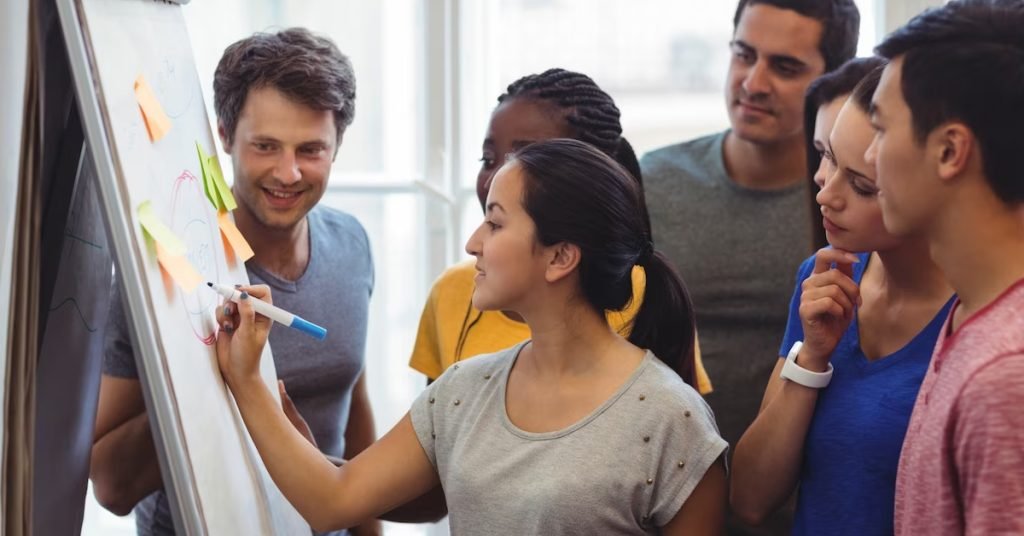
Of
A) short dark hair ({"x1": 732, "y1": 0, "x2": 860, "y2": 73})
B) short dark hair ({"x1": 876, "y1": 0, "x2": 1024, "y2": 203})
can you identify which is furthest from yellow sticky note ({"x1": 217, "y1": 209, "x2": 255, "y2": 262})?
short dark hair ({"x1": 732, "y1": 0, "x2": 860, "y2": 73})

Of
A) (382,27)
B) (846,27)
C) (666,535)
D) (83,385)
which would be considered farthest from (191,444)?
(382,27)

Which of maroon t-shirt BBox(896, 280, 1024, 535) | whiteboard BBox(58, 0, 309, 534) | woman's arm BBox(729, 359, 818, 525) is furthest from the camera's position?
woman's arm BBox(729, 359, 818, 525)

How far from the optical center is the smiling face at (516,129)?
188 centimetres

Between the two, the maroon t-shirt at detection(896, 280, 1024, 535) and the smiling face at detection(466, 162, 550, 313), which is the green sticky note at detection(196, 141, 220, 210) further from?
the maroon t-shirt at detection(896, 280, 1024, 535)

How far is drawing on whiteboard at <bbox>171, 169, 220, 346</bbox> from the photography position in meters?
1.46

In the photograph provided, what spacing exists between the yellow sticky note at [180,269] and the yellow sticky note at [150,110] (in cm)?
15

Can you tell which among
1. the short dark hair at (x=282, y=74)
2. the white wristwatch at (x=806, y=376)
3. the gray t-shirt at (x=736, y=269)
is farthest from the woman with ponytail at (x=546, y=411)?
the gray t-shirt at (x=736, y=269)

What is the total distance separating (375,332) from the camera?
3.04 meters

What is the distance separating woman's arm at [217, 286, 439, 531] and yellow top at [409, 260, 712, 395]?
0.31m

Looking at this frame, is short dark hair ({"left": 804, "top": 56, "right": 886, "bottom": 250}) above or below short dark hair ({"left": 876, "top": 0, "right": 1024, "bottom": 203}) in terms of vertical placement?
below

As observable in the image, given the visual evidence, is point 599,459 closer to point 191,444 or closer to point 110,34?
point 191,444

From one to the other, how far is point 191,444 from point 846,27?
160 centimetres

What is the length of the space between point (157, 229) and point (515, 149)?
68 centimetres

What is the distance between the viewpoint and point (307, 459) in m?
1.57
